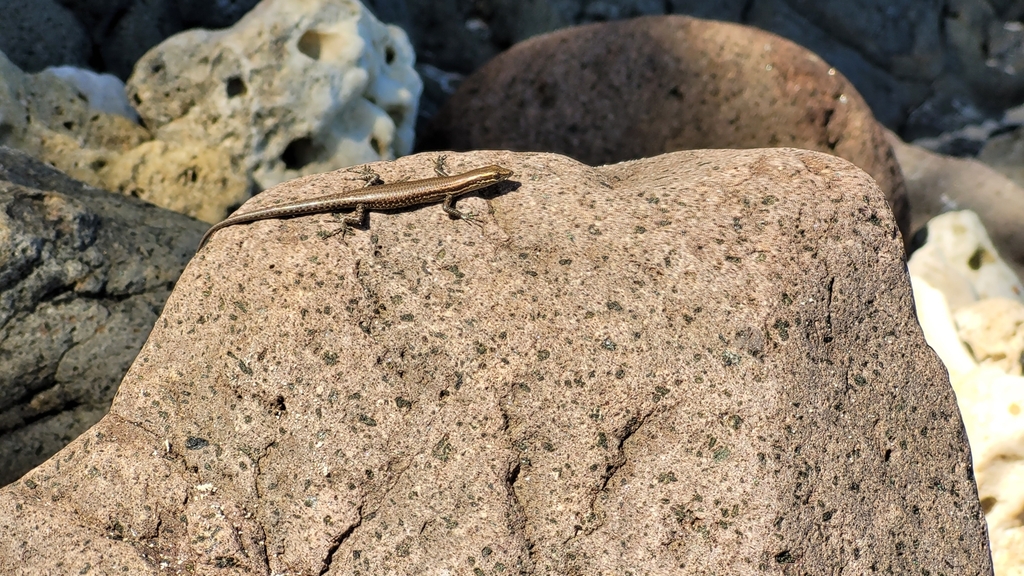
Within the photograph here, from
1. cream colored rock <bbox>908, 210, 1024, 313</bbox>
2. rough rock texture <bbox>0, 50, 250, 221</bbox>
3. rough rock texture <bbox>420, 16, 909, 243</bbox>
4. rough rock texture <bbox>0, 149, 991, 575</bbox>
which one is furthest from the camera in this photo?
rough rock texture <bbox>420, 16, 909, 243</bbox>

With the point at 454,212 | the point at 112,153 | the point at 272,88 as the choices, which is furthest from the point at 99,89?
the point at 454,212

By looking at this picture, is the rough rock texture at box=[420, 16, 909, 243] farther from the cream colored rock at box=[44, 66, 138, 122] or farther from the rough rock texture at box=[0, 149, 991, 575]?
the rough rock texture at box=[0, 149, 991, 575]

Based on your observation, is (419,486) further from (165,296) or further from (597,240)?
(165,296)

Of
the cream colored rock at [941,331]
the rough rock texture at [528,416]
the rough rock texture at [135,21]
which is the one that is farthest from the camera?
the rough rock texture at [135,21]

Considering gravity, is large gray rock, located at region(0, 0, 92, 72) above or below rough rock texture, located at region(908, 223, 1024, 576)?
above

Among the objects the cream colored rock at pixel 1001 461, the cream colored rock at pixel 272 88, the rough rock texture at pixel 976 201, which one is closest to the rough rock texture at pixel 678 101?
the rough rock texture at pixel 976 201

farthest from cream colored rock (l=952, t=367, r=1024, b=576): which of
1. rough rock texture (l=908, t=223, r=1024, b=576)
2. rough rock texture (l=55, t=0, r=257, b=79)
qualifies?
rough rock texture (l=55, t=0, r=257, b=79)

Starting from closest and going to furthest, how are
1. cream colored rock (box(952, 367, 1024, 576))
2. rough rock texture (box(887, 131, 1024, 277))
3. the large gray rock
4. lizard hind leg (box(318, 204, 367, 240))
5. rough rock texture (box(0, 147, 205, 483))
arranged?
A: 1. lizard hind leg (box(318, 204, 367, 240))
2. rough rock texture (box(0, 147, 205, 483))
3. cream colored rock (box(952, 367, 1024, 576))
4. the large gray rock
5. rough rock texture (box(887, 131, 1024, 277))

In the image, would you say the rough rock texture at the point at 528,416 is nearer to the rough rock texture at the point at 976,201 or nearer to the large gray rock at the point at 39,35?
the large gray rock at the point at 39,35
